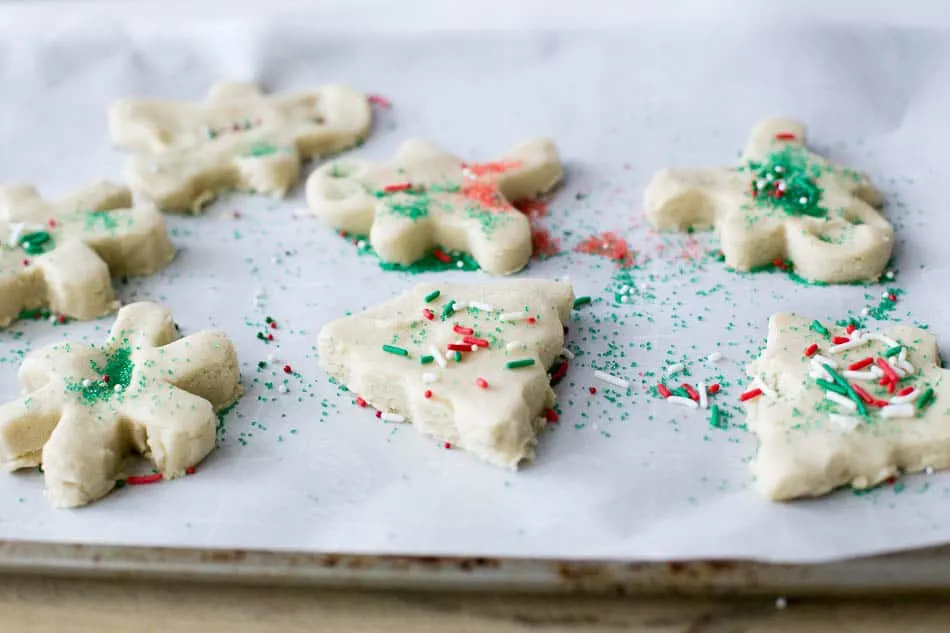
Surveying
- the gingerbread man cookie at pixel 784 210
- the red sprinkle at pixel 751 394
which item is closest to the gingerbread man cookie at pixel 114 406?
the red sprinkle at pixel 751 394

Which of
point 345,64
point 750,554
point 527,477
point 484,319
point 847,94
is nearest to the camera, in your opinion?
point 750,554

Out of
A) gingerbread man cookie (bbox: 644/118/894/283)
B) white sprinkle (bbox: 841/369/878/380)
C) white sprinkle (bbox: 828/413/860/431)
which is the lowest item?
white sprinkle (bbox: 828/413/860/431)

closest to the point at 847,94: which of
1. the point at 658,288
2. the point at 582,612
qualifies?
the point at 658,288

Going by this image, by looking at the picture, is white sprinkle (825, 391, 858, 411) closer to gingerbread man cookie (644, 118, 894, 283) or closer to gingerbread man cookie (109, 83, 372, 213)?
gingerbread man cookie (644, 118, 894, 283)

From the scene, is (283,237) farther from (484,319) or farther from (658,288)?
(658,288)

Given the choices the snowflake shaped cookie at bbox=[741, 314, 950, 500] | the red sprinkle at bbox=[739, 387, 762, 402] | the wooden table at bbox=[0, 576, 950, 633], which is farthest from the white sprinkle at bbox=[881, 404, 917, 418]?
the wooden table at bbox=[0, 576, 950, 633]

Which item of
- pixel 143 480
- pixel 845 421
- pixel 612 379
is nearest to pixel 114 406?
pixel 143 480
